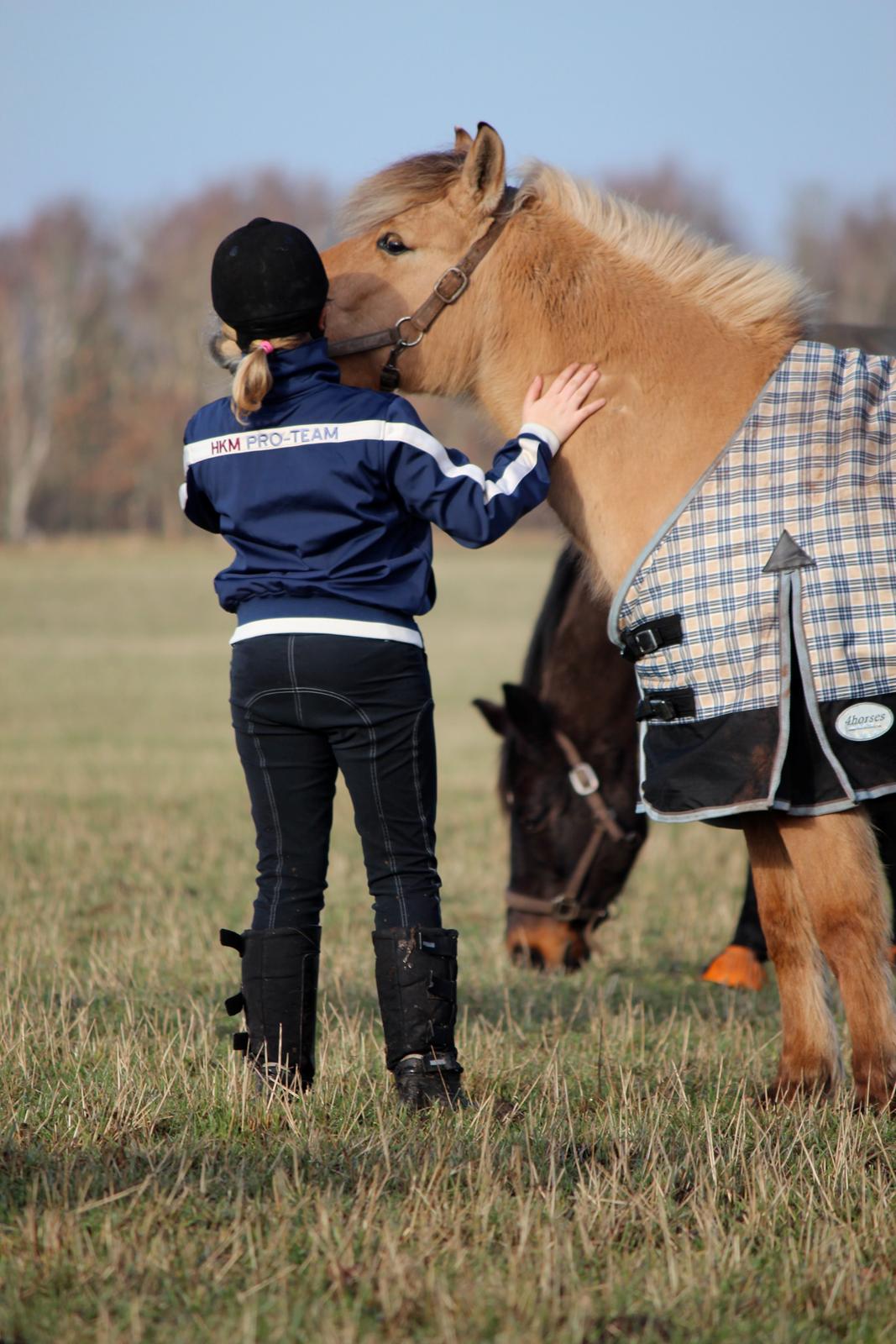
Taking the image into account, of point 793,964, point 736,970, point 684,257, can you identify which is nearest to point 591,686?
point 736,970

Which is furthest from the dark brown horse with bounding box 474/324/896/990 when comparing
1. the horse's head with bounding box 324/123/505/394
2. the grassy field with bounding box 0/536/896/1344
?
the horse's head with bounding box 324/123/505/394

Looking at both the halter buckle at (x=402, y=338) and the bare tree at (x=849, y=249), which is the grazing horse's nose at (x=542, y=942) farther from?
the bare tree at (x=849, y=249)

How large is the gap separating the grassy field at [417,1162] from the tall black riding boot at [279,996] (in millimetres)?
110

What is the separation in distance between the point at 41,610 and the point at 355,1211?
86.6 feet

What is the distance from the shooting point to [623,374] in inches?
129

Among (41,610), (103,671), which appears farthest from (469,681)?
(41,610)

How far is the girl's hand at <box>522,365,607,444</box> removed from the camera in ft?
10.5

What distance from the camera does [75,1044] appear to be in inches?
141

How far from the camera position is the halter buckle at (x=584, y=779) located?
17.4ft

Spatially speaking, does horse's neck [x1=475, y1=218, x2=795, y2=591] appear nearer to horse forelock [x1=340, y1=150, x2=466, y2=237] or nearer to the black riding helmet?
horse forelock [x1=340, y1=150, x2=466, y2=237]

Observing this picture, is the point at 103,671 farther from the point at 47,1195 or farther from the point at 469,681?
the point at 47,1195

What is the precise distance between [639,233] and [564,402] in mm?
→ 620

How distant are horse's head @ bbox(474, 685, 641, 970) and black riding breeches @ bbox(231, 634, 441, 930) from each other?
6.96 ft

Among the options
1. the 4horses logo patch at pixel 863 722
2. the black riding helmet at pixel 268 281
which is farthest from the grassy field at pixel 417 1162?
the black riding helmet at pixel 268 281
